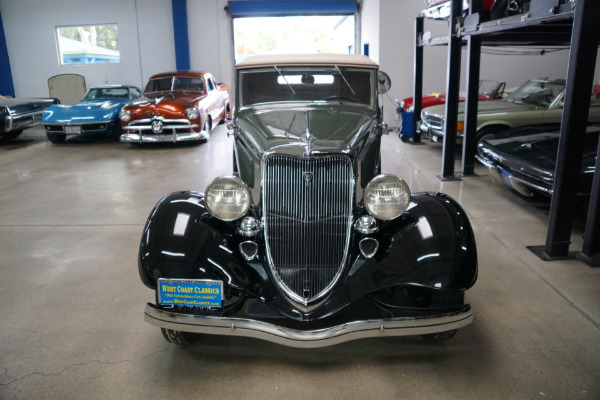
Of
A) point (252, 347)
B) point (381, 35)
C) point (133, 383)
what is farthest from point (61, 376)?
point (381, 35)

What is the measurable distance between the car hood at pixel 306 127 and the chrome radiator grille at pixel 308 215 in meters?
0.11

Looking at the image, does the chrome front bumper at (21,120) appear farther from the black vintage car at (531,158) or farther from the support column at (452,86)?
the black vintage car at (531,158)

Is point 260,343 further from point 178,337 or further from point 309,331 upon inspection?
point 309,331

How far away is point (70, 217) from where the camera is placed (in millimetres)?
5234

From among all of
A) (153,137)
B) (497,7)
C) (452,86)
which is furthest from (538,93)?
(153,137)

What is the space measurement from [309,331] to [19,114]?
9991 mm

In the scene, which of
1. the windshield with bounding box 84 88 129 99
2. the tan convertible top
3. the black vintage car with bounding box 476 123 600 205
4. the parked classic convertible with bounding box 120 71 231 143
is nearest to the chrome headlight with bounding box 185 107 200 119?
the parked classic convertible with bounding box 120 71 231 143

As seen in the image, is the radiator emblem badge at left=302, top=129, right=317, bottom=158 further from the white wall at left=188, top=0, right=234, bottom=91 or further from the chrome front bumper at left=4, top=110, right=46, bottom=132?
the white wall at left=188, top=0, right=234, bottom=91

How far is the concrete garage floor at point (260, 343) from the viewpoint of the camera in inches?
94.3

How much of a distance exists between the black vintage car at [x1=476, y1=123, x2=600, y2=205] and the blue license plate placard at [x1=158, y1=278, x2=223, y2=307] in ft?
11.5

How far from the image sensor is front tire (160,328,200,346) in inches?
104

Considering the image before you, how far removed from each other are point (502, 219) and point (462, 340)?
255cm

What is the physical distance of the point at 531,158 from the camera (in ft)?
15.8

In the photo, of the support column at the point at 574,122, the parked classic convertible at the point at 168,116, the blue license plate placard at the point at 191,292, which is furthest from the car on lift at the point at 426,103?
the blue license plate placard at the point at 191,292
